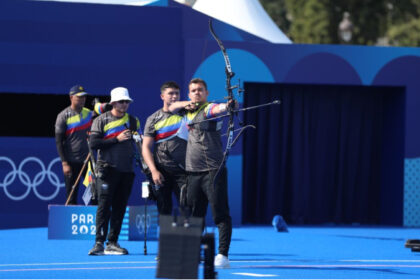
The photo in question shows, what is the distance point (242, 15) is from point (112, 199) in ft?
23.1

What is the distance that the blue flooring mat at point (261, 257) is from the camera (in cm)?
941

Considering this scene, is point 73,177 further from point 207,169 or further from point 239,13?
point 239,13

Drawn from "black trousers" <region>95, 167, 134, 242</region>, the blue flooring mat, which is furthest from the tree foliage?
"black trousers" <region>95, 167, 134, 242</region>

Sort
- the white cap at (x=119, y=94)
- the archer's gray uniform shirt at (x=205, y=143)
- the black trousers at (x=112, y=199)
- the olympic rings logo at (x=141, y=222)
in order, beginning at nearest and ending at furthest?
the archer's gray uniform shirt at (x=205, y=143) → the white cap at (x=119, y=94) → the black trousers at (x=112, y=199) → the olympic rings logo at (x=141, y=222)

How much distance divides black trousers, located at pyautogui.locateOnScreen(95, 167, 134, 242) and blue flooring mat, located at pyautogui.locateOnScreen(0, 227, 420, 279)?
0.34 meters

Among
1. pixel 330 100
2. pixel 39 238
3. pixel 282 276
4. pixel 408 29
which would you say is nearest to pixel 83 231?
pixel 39 238

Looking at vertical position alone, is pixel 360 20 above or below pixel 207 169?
above

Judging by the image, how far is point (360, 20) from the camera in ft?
129

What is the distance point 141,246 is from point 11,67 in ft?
14.7

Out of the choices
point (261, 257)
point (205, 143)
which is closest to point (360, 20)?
point (261, 257)

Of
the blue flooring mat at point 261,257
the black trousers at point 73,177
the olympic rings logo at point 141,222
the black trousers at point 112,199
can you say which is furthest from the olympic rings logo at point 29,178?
the black trousers at point 112,199

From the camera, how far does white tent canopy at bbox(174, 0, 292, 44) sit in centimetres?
1670

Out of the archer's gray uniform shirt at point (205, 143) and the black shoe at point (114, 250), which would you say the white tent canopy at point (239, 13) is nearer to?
the black shoe at point (114, 250)

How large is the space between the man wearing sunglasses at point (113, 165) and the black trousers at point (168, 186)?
0.64 meters
